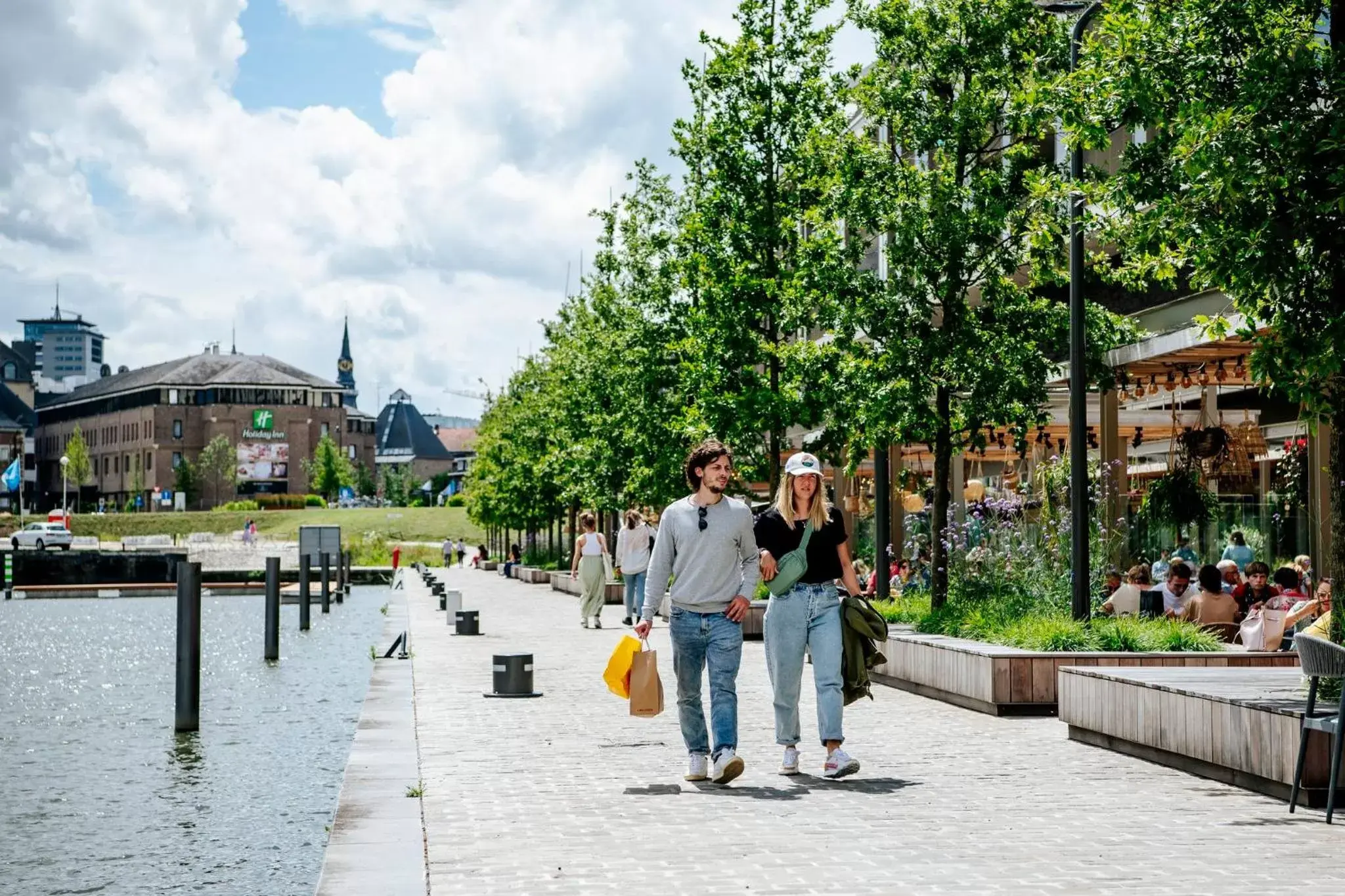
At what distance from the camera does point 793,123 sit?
25516 mm

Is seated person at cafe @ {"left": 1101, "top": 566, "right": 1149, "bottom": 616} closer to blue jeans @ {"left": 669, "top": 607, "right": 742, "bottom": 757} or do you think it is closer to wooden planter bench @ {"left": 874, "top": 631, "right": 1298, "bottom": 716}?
wooden planter bench @ {"left": 874, "top": 631, "right": 1298, "bottom": 716}

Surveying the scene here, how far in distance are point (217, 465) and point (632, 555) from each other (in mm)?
154906

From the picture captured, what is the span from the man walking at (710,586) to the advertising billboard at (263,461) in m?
182

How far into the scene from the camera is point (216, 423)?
18800 cm

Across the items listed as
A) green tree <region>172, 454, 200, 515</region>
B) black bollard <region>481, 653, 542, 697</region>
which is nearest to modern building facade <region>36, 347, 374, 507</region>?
green tree <region>172, 454, 200, 515</region>

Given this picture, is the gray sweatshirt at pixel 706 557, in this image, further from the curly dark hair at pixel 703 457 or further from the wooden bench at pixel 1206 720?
the wooden bench at pixel 1206 720

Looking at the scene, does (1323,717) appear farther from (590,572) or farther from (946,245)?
(590,572)

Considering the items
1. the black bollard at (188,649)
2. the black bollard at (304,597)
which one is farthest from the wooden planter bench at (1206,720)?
the black bollard at (304,597)

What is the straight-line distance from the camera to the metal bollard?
1080 inches

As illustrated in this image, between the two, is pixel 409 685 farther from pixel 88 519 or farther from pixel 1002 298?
pixel 88 519

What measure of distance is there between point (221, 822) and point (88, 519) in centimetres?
14684

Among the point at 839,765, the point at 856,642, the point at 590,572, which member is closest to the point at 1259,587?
the point at 856,642

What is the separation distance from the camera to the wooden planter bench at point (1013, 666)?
12758mm

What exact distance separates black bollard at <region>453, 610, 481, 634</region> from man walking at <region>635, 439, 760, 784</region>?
16.6 metres
